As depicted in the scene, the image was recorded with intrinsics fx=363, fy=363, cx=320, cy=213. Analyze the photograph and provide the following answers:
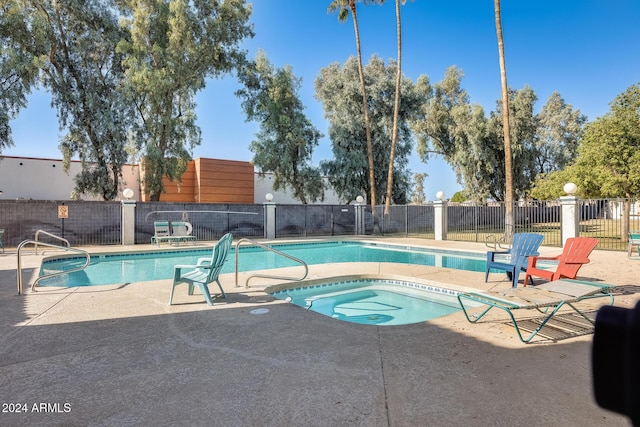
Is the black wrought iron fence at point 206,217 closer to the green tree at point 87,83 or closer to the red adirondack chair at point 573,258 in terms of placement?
the green tree at point 87,83

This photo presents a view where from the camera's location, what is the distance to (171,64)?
55.2 feet

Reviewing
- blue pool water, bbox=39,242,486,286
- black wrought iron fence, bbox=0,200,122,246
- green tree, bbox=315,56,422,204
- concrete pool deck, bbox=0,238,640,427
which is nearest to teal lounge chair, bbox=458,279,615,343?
concrete pool deck, bbox=0,238,640,427

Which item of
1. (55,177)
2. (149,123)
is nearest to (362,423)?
(149,123)

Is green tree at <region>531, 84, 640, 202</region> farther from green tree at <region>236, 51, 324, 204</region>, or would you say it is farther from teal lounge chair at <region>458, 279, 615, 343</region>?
green tree at <region>236, 51, 324, 204</region>

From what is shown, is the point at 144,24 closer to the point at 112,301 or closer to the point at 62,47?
the point at 62,47

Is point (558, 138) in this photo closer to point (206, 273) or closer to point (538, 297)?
point (538, 297)

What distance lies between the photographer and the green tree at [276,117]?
20.8 metres

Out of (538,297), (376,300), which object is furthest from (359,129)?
(538,297)

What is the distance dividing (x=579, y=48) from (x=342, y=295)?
2137 centimetres

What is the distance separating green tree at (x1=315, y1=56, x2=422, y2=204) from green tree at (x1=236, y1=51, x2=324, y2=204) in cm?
304

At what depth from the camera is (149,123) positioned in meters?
17.4

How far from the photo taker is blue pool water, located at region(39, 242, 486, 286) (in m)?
8.54

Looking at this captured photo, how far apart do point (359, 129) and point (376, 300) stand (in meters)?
18.8

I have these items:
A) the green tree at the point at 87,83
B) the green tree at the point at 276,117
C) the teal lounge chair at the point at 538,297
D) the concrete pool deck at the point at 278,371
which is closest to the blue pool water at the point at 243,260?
the concrete pool deck at the point at 278,371
